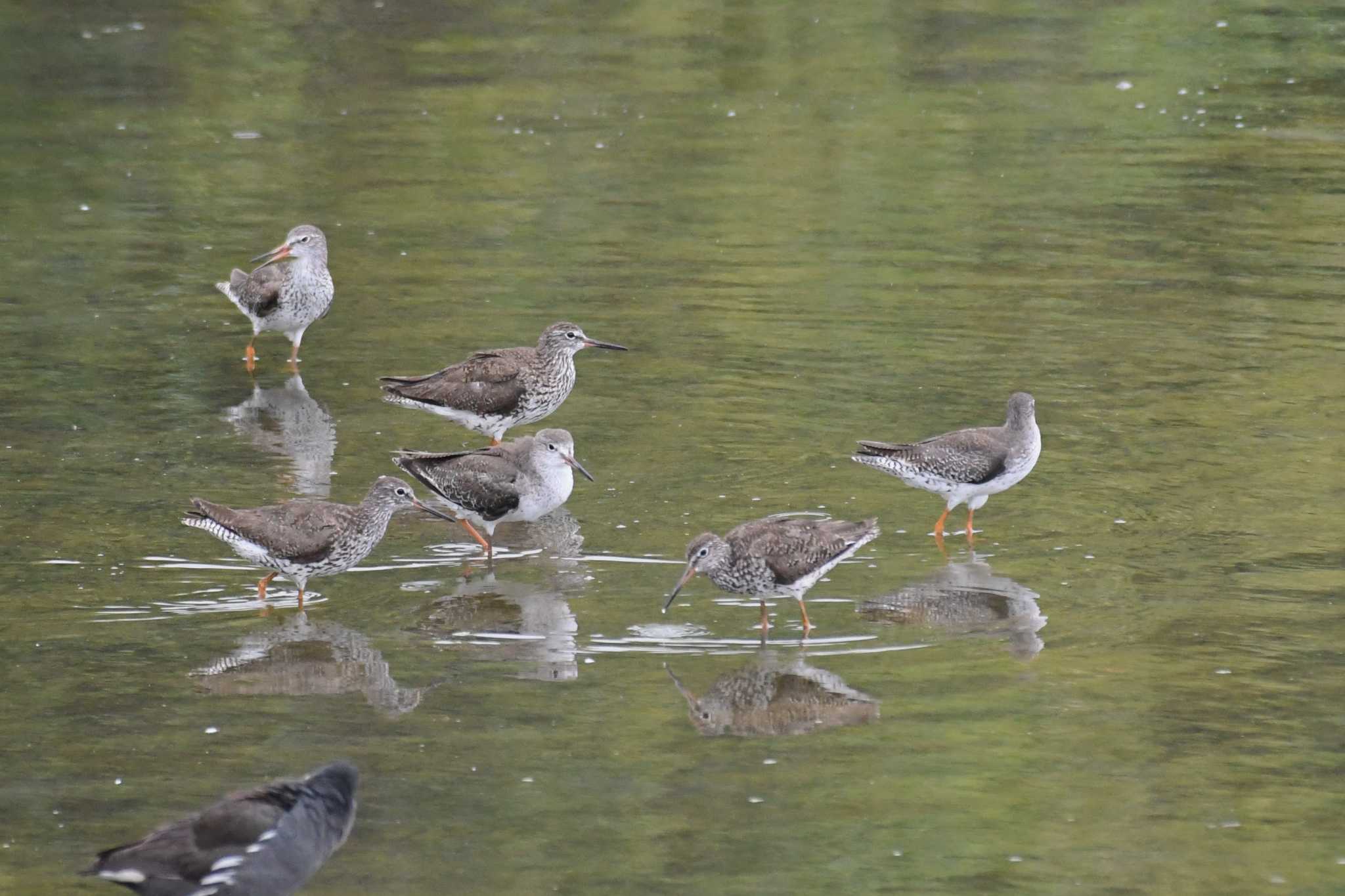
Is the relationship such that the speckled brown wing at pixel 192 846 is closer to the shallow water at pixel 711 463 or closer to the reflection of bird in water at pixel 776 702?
the shallow water at pixel 711 463

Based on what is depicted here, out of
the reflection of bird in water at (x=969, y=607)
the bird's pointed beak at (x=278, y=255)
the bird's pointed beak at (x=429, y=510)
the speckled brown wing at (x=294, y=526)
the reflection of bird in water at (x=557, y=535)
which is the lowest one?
the reflection of bird in water at (x=557, y=535)

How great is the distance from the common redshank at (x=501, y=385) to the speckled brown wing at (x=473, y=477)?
60.8 inches

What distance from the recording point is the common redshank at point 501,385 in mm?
15203

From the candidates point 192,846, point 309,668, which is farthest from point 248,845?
point 309,668

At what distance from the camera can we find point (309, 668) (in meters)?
11.0

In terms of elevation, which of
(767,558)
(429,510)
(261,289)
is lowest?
(429,510)

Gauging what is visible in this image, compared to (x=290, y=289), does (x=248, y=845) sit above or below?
below

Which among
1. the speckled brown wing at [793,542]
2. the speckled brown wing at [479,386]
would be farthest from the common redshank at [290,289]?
the speckled brown wing at [793,542]

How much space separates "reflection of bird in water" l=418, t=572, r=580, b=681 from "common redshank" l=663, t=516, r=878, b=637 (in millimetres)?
666

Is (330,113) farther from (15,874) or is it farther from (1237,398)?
(15,874)

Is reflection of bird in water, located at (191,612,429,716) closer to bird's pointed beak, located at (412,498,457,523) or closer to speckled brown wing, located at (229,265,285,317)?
bird's pointed beak, located at (412,498,457,523)

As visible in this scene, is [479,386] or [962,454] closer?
[962,454]

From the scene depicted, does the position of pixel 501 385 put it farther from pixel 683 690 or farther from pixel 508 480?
pixel 683 690

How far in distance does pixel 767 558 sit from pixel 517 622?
1.62 metres
